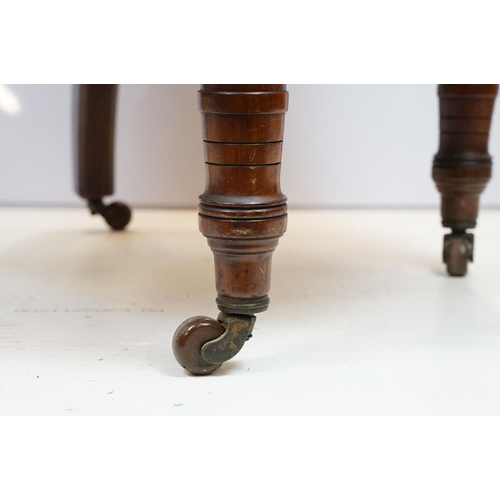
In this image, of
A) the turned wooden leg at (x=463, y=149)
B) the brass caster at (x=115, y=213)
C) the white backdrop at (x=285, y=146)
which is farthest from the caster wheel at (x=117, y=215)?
the turned wooden leg at (x=463, y=149)

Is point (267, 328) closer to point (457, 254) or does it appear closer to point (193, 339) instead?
point (193, 339)

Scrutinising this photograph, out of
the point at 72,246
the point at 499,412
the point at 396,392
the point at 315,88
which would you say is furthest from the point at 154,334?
the point at 315,88

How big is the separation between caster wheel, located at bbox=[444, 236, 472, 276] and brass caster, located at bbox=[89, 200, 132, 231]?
859 millimetres

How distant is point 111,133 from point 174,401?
118 cm

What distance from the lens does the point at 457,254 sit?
1.59m

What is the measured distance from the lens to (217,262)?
1012mm

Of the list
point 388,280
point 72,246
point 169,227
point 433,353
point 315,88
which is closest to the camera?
point 433,353

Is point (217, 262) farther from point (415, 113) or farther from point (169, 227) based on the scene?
point (415, 113)

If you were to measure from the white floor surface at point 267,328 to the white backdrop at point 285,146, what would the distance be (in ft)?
1.76

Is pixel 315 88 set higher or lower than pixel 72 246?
higher

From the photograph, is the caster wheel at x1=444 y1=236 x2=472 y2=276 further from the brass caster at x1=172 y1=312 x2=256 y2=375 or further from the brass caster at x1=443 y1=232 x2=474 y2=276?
the brass caster at x1=172 y1=312 x2=256 y2=375

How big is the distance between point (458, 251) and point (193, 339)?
751 mm

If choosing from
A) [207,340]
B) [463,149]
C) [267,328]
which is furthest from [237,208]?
[463,149]

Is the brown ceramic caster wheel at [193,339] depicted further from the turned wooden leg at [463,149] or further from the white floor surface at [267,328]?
the turned wooden leg at [463,149]
